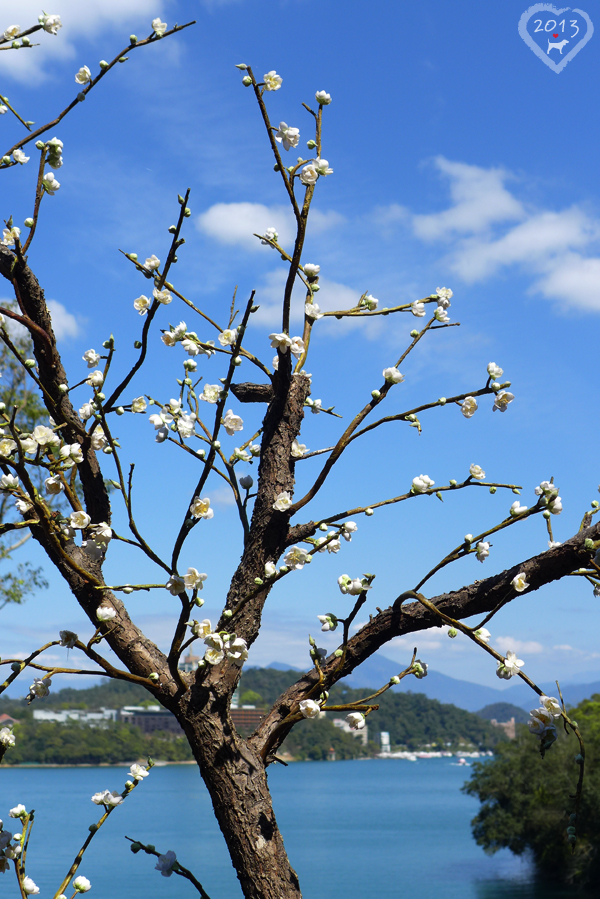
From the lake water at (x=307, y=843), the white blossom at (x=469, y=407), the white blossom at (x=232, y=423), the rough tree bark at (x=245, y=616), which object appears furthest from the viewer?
the lake water at (x=307, y=843)

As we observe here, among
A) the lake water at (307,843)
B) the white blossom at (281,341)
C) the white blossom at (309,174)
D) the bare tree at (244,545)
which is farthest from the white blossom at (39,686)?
the lake water at (307,843)

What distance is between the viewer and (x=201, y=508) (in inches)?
57.1

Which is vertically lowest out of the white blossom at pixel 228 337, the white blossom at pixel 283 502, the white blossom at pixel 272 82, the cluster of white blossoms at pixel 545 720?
the cluster of white blossoms at pixel 545 720

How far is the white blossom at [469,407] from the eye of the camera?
1907mm

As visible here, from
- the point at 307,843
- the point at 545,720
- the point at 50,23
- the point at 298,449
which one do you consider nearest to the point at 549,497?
the point at 545,720

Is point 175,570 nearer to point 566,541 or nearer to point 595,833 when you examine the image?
point 566,541

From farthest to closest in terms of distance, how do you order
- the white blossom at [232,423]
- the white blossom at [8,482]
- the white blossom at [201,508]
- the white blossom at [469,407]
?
the white blossom at [469,407] → the white blossom at [232,423] → the white blossom at [8,482] → the white blossom at [201,508]

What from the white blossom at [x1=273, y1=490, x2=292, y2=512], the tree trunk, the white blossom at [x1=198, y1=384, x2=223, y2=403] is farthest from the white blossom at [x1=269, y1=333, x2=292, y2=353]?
the tree trunk

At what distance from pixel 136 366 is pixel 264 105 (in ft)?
2.18

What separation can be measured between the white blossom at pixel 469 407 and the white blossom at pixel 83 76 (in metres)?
1.21

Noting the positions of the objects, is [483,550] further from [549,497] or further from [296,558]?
[296,558]

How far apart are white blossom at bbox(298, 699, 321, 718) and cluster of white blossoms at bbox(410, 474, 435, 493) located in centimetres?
54

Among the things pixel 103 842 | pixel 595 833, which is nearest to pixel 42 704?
pixel 103 842

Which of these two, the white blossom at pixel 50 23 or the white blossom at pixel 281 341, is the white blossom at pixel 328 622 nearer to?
the white blossom at pixel 281 341
